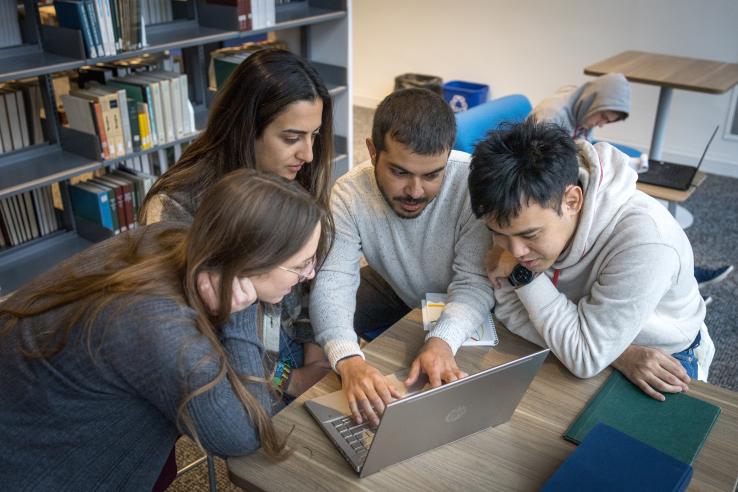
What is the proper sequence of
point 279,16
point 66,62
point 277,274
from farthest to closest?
point 279,16 < point 66,62 < point 277,274

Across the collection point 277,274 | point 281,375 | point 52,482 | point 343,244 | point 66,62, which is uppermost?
point 66,62

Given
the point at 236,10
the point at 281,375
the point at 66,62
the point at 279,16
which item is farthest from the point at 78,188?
the point at 281,375

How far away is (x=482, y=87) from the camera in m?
5.07

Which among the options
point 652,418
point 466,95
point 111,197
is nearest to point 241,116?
point 652,418

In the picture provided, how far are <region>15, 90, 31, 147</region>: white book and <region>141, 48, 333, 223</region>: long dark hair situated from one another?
1.29 metres

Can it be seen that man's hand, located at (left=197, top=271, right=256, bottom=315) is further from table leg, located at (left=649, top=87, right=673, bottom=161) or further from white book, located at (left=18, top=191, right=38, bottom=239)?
table leg, located at (left=649, top=87, right=673, bottom=161)

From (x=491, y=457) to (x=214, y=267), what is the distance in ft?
1.84

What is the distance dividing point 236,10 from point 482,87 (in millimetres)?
2494

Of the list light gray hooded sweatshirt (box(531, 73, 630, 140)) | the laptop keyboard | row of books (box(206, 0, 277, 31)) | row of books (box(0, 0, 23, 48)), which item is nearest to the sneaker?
light gray hooded sweatshirt (box(531, 73, 630, 140))

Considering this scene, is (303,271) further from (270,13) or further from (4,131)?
(270,13)

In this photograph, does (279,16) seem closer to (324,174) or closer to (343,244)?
(324,174)

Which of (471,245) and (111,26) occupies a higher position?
(111,26)

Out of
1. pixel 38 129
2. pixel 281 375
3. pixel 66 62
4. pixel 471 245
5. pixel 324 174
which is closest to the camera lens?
pixel 471 245

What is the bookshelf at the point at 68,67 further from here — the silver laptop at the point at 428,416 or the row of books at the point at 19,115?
the silver laptop at the point at 428,416
